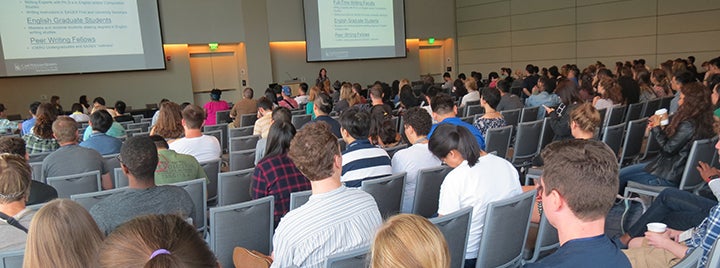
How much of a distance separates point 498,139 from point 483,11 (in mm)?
14714

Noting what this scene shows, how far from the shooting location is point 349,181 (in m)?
3.78

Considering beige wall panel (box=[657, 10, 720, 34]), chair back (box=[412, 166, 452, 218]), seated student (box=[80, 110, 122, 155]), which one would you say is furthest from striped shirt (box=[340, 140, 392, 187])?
beige wall panel (box=[657, 10, 720, 34])

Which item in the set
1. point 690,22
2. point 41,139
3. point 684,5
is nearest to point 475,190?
point 41,139

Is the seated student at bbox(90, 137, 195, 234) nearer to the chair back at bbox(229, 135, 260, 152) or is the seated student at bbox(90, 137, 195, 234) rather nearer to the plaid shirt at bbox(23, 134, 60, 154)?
the chair back at bbox(229, 135, 260, 152)

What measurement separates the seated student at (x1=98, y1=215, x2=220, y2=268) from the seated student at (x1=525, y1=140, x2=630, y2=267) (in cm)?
110

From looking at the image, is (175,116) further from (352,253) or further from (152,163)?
(352,253)

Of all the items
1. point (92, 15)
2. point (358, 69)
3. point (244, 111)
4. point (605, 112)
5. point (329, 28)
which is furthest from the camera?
point (358, 69)

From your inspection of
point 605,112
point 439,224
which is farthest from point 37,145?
point 605,112

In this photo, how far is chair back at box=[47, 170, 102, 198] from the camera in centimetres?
411

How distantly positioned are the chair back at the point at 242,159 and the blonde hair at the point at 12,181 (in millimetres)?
2529

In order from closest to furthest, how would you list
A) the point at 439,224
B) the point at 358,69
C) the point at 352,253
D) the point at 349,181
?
the point at 352,253 → the point at 439,224 → the point at 349,181 → the point at 358,69

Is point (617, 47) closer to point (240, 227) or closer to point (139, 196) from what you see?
point (240, 227)

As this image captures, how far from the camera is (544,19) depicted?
17281 millimetres

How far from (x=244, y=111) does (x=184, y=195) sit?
6022 millimetres
